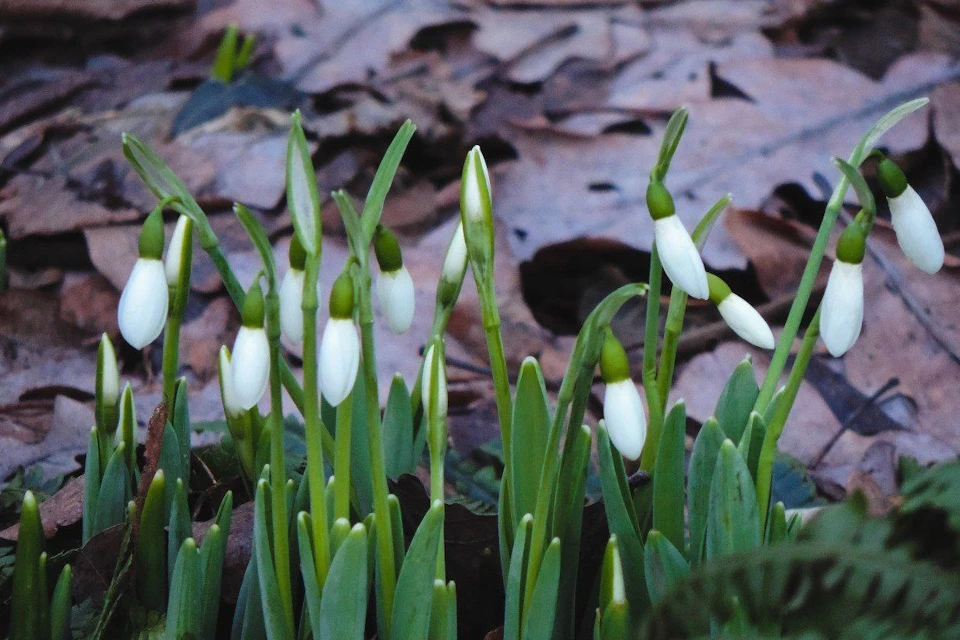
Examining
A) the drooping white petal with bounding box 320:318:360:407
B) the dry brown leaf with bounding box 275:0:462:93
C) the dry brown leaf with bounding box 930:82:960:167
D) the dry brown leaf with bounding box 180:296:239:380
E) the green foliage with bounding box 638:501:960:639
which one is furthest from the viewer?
the dry brown leaf with bounding box 275:0:462:93

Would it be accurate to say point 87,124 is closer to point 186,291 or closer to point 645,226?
point 645,226

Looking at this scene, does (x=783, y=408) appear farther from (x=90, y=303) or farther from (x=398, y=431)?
(x=90, y=303)

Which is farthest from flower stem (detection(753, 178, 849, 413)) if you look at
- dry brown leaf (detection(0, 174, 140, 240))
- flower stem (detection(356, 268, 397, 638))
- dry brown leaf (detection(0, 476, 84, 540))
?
dry brown leaf (detection(0, 174, 140, 240))

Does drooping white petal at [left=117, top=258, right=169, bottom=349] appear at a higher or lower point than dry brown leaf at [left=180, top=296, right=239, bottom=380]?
higher

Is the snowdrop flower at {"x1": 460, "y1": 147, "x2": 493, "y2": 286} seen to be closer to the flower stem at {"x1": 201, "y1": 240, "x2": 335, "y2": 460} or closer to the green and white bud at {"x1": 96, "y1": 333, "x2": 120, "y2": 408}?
the flower stem at {"x1": 201, "y1": 240, "x2": 335, "y2": 460}

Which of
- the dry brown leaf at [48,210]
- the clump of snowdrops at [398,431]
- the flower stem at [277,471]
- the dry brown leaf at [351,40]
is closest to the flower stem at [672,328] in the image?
the clump of snowdrops at [398,431]

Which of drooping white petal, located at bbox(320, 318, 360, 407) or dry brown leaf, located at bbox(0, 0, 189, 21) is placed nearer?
drooping white petal, located at bbox(320, 318, 360, 407)
